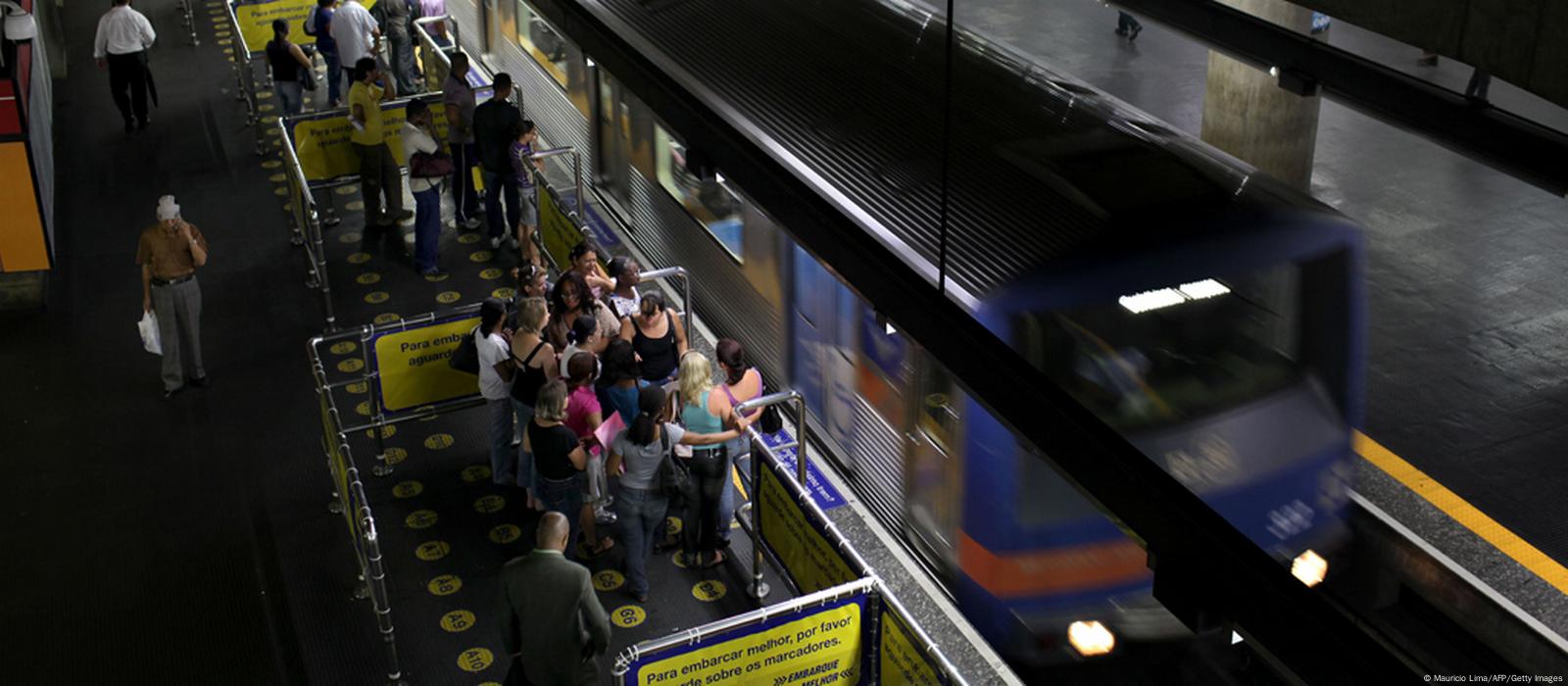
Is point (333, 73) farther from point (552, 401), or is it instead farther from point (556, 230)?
point (552, 401)

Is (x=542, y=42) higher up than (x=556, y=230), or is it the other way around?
(x=542, y=42)

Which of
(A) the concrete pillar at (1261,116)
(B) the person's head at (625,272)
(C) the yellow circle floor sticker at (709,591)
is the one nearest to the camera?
(C) the yellow circle floor sticker at (709,591)

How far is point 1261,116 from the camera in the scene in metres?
11.8

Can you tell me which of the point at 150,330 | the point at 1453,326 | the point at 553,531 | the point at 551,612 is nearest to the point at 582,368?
the point at 553,531

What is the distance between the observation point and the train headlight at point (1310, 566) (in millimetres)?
6508

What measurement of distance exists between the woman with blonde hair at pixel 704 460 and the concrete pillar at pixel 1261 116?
5786 millimetres

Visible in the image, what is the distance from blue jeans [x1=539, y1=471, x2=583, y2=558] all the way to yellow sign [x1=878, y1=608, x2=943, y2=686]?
2.33 metres

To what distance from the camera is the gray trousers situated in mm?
9930

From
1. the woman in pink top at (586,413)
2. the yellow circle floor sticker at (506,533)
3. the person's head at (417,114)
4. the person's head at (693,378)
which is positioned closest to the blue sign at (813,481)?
the person's head at (693,378)

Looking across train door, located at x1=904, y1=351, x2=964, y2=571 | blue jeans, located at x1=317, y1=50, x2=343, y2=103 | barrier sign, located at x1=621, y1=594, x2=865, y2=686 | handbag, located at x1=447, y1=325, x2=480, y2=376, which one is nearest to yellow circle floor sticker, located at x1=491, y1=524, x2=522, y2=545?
handbag, located at x1=447, y1=325, x2=480, y2=376

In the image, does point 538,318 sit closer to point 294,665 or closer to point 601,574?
point 601,574

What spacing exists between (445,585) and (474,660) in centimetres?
72

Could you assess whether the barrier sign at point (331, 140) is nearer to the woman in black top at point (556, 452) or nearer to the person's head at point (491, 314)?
the person's head at point (491, 314)

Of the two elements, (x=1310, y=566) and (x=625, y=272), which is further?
(x=625, y=272)
